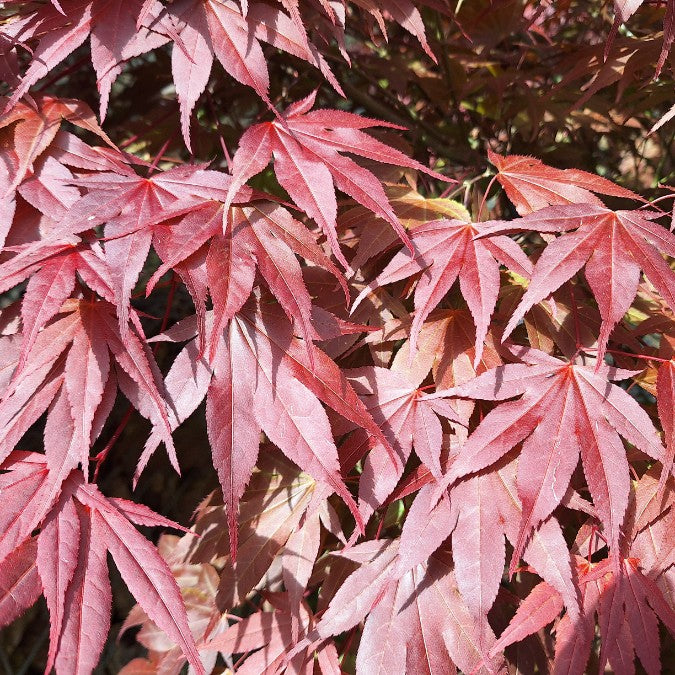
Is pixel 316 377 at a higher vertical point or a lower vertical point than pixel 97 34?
lower

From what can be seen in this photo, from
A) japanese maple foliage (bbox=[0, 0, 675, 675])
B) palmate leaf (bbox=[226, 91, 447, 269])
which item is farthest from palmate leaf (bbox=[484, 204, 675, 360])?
palmate leaf (bbox=[226, 91, 447, 269])

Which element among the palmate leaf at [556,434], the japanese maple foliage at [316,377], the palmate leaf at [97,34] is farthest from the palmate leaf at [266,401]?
the palmate leaf at [97,34]

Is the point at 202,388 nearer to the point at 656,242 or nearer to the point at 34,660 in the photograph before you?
the point at 656,242

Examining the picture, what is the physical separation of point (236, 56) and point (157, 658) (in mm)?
1049

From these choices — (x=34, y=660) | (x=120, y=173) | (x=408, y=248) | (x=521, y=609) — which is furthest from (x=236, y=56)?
(x=34, y=660)

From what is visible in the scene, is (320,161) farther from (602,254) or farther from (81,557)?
(81,557)

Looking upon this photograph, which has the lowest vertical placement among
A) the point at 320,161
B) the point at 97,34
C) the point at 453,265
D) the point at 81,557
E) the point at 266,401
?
the point at 81,557

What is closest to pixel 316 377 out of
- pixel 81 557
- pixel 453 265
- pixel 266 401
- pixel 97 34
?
pixel 266 401

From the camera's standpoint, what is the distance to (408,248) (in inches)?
Result: 32.4

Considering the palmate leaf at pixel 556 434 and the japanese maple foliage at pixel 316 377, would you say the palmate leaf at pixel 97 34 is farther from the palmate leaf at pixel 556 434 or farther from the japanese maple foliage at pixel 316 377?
the palmate leaf at pixel 556 434

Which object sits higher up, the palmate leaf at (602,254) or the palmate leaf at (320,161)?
the palmate leaf at (320,161)

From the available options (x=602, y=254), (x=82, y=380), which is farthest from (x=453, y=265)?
(x=82, y=380)

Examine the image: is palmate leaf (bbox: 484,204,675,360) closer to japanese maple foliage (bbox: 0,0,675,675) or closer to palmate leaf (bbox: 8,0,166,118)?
japanese maple foliage (bbox: 0,0,675,675)

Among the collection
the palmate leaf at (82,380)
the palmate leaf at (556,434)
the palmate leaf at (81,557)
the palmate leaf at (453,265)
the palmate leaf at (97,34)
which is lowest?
the palmate leaf at (81,557)
